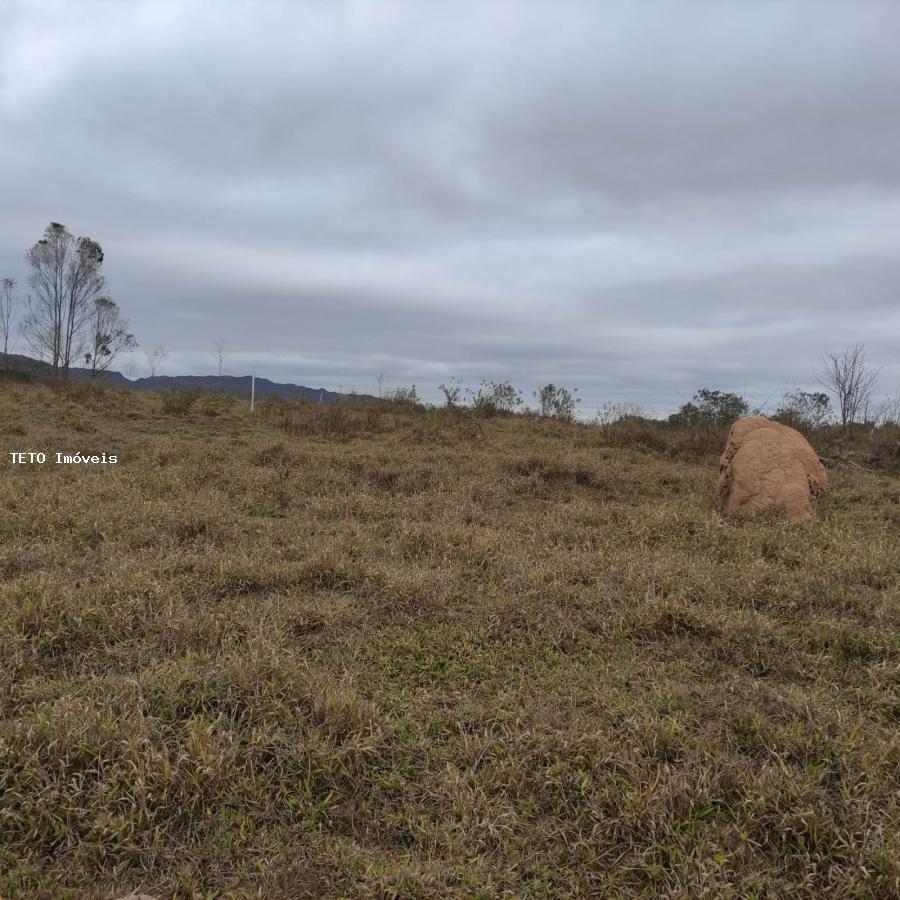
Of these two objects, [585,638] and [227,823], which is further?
[585,638]

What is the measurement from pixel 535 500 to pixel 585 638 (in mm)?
3473

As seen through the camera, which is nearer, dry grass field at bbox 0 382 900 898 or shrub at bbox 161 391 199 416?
dry grass field at bbox 0 382 900 898

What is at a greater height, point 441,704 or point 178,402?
point 178,402

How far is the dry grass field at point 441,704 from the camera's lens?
1851 millimetres

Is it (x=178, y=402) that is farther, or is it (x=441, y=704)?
(x=178, y=402)

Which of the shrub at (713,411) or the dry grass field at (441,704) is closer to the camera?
A: the dry grass field at (441,704)

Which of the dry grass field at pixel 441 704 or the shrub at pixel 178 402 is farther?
the shrub at pixel 178 402

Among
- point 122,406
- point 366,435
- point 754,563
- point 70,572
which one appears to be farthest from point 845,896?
point 122,406

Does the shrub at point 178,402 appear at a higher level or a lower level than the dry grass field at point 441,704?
higher

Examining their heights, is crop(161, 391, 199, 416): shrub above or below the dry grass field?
above

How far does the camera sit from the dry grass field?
1851 millimetres

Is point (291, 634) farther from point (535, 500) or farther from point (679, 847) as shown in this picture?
point (535, 500)

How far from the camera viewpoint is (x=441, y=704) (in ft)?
8.63

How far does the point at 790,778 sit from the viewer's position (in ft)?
6.86
